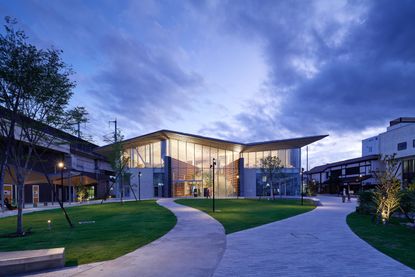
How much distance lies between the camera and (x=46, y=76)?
14.4 meters

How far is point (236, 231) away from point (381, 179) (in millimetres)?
8071

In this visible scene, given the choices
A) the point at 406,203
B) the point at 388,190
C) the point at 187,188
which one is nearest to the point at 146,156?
the point at 187,188

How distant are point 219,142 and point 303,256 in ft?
155

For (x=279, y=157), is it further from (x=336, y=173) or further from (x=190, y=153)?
(x=336, y=173)

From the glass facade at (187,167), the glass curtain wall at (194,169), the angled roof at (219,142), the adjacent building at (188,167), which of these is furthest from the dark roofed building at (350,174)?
the glass curtain wall at (194,169)

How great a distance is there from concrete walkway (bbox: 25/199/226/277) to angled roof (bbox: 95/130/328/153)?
142 feet

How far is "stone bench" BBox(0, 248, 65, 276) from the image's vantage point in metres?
7.44

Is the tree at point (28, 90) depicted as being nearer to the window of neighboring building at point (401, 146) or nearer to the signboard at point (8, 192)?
the signboard at point (8, 192)

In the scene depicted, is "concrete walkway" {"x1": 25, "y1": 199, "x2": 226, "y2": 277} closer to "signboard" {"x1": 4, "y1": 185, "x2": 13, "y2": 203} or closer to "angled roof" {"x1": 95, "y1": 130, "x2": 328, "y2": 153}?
"signboard" {"x1": 4, "y1": 185, "x2": 13, "y2": 203}

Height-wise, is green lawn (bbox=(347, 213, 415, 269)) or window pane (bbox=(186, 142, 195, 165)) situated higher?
window pane (bbox=(186, 142, 195, 165))

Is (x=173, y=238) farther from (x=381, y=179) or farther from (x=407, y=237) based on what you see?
(x=381, y=179)

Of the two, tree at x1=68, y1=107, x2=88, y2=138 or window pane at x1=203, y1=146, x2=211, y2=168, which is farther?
window pane at x1=203, y1=146, x2=211, y2=168

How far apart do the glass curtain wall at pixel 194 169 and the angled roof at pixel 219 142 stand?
148 cm

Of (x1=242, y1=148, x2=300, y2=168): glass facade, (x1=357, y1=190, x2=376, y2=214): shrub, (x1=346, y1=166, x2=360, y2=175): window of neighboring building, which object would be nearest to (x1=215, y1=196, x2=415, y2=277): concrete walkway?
(x1=357, y1=190, x2=376, y2=214): shrub
